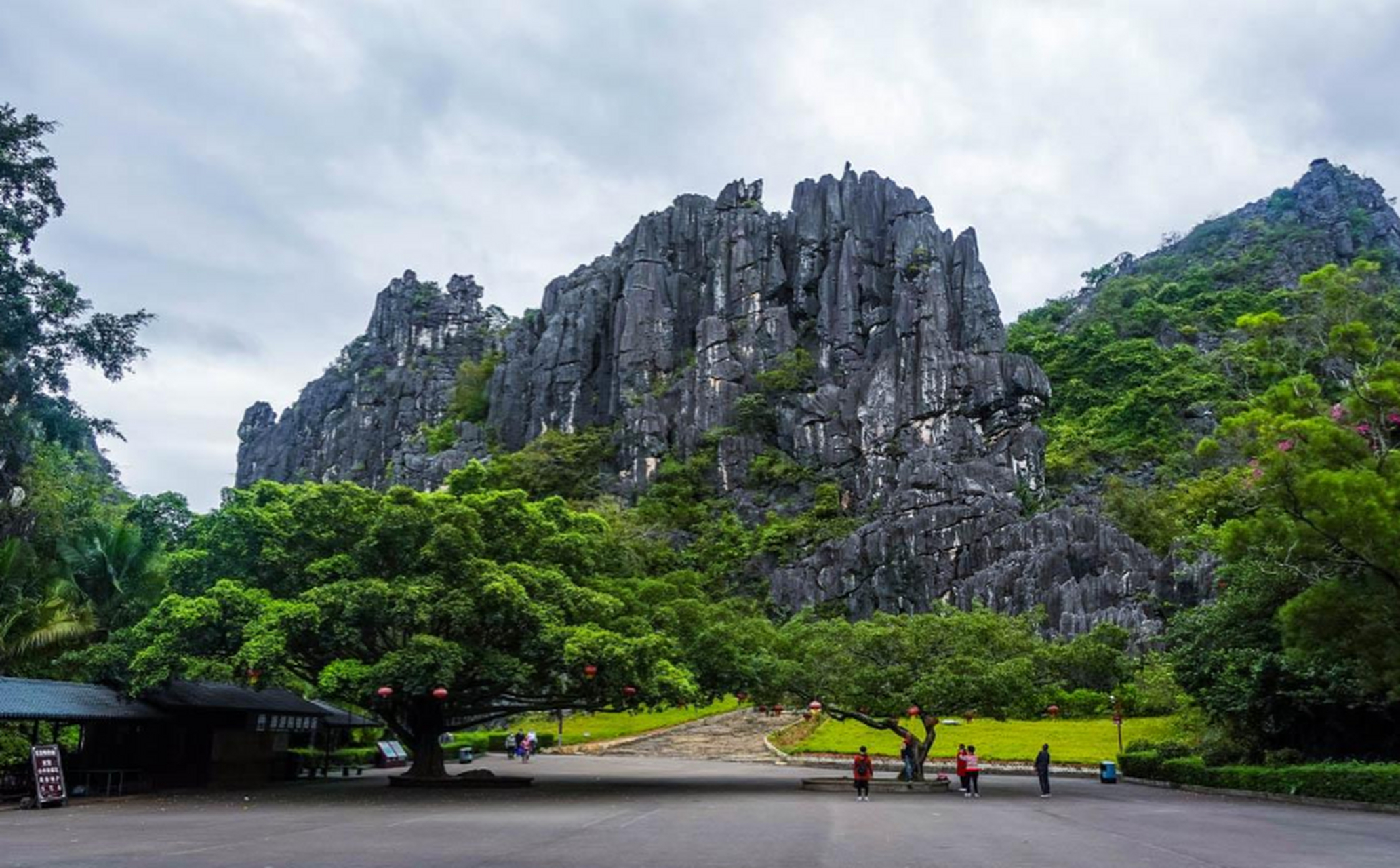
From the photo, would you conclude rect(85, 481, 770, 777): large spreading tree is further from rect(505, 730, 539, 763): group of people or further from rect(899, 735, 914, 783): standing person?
rect(505, 730, 539, 763): group of people

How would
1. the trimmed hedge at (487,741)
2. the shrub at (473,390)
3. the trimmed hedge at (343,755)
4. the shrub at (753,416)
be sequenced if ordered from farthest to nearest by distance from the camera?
1. the shrub at (473,390)
2. the shrub at (753,416)
3. the trimmed hedge at (487,741)
4. the trimmed hedge at (343,755)

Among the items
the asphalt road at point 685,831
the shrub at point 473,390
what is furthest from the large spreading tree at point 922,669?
the shrub at point 473,390

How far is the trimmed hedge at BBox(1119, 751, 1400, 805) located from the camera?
712 inches

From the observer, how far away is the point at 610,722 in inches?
1890

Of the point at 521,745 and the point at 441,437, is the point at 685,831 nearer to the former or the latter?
the point at 521,745

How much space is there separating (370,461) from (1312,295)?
94.0 meters

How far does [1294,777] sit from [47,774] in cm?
2324

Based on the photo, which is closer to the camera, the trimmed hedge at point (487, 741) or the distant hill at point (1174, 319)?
the trimmed hedge at point (487, 741)

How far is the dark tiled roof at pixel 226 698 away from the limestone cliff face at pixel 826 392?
35.7 metres

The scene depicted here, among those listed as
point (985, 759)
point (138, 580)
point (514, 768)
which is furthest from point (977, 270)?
point (138, 580)

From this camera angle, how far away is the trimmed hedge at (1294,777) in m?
18.1

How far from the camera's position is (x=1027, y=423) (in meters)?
72.1

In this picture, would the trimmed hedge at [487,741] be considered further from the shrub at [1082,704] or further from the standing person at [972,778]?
the standing person at [972,778]

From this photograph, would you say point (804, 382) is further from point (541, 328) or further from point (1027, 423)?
point (541, 328)
